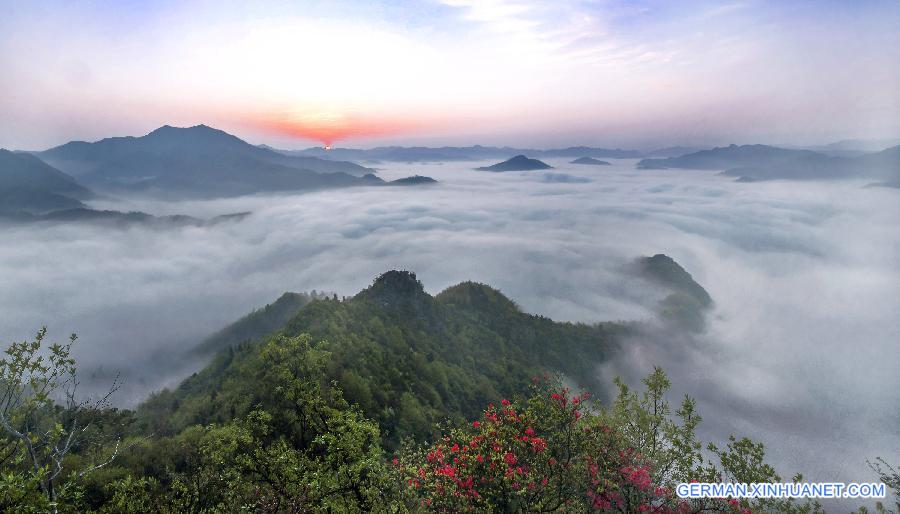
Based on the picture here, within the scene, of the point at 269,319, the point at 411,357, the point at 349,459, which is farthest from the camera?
the point at 269,319

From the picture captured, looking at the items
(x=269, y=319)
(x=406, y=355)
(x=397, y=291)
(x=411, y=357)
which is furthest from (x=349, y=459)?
(x=269, y=319)

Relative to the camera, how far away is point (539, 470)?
22.6m

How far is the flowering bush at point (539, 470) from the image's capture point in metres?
20.4

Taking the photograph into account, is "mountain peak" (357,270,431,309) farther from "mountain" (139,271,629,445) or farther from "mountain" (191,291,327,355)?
"mountain" (191,291,327,355)

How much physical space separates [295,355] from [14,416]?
12.4 meters

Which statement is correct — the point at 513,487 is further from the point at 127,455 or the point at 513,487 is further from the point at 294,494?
the point at 127,455

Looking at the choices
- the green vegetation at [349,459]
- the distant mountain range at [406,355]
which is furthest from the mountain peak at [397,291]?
the green vegetation at [349,459]

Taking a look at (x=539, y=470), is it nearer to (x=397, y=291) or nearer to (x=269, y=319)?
(x=397, y=291)

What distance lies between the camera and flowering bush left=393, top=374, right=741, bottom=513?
66.8 feet

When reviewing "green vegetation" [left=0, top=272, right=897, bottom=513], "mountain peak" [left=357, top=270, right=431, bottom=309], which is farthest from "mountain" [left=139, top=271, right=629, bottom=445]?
"green vegetation" [left=0, top=272, right=897, bottom=513]

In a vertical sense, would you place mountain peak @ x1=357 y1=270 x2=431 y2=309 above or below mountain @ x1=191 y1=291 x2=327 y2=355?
above

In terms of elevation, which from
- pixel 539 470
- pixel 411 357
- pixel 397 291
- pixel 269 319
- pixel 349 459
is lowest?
pixel 269 319

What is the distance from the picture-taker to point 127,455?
34562 mm

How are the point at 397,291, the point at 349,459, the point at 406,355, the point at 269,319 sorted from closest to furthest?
the point at 349,459 → the point at 406,355 → the point at 397,291 → the point at 269,319
